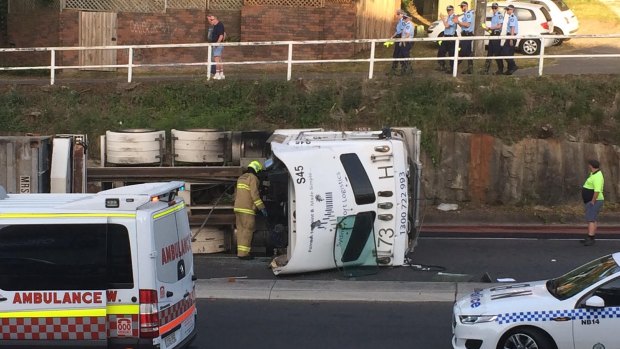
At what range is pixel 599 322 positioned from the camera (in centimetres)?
850

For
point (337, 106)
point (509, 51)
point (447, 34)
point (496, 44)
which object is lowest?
point (337, 106)

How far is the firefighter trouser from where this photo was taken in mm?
13745

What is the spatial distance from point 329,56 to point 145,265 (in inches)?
718

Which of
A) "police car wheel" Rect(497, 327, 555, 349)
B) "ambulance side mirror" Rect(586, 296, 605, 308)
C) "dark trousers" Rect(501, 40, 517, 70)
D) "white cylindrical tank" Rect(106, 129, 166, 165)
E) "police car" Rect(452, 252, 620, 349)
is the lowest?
"police car wheel" Rect(497, 327, 555, 349)

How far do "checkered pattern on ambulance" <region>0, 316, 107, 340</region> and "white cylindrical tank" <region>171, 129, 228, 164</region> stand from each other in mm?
6958

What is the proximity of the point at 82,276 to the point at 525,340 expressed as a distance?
4336mm

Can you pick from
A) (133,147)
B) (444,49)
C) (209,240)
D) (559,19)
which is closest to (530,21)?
(559,19)

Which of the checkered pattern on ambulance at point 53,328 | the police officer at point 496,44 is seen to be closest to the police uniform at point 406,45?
the police officer at point 496,44

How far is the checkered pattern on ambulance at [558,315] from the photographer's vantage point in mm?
8500

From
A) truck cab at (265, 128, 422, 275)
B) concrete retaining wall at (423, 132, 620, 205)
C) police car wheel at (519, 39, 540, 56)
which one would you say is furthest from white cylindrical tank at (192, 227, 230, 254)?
police car wheel at (519, 39, 540, 56)

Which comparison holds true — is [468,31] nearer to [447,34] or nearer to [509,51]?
[447,34]

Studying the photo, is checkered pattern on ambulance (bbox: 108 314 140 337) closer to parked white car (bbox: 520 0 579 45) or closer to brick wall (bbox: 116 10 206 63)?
→ brick wall (bbox: 116 10 206 63)

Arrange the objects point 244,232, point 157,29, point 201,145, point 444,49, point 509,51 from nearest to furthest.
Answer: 1. point 244,232
2. point 201,145
3. point 509,51
4. point 444,49
5. point 157,29

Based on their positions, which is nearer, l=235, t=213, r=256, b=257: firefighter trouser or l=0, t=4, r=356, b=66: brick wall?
l=235, t=213, r=256, b=257: firefighter trouser
